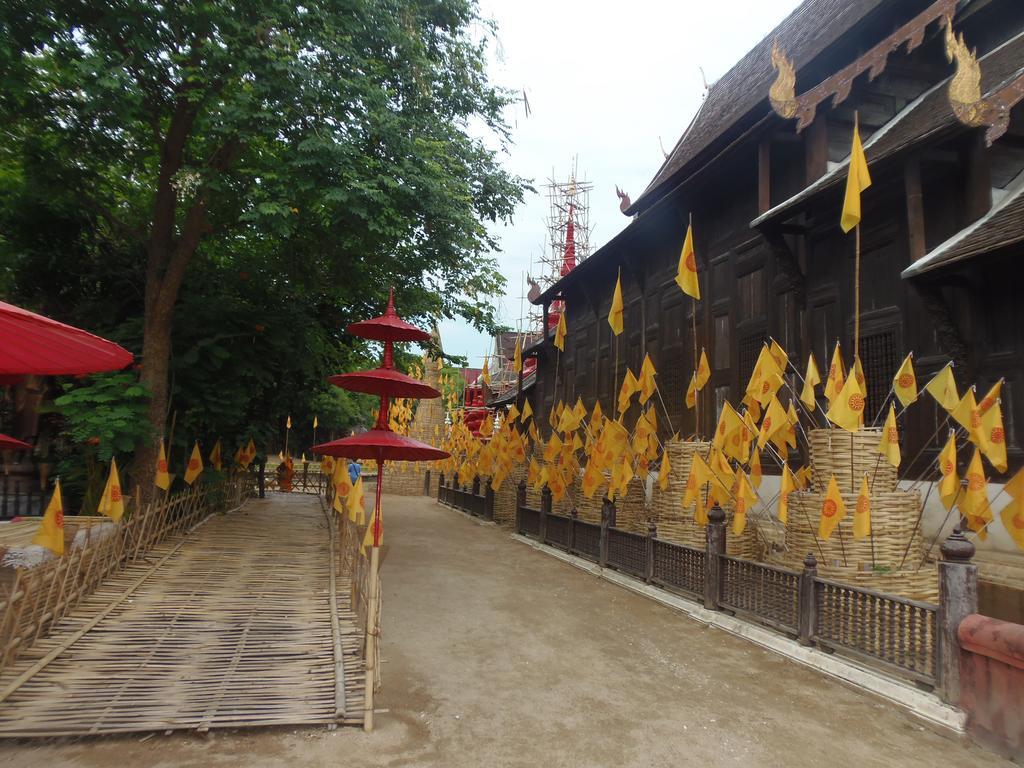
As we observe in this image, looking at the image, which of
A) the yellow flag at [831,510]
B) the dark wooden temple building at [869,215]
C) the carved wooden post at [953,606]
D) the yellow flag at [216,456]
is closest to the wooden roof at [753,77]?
the dark wooden temple building at [869,215]

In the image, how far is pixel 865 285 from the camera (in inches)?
381

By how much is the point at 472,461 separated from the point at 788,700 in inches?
821

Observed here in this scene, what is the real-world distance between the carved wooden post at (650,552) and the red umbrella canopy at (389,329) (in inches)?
239

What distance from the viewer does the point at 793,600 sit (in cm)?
727

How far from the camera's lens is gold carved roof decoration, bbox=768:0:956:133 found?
841 centimetres

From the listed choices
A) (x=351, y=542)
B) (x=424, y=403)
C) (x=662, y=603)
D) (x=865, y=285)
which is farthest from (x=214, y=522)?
(x=424, y=403)

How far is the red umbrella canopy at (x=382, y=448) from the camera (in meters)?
5.58

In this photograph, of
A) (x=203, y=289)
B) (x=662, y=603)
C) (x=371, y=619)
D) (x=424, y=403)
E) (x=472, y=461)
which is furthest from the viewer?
(x=424, y=403)

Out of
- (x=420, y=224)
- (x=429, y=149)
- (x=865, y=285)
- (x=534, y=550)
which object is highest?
(x=429, y=149)

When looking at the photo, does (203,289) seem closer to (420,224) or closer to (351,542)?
(420,224)

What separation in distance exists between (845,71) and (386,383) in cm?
844

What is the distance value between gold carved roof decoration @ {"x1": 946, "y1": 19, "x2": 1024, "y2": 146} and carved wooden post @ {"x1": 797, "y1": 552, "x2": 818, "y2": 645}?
5.01 metres

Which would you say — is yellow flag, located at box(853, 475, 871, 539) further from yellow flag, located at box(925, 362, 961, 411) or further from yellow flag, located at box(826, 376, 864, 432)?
yellow flag, located at box(925, 362, 961, 411)

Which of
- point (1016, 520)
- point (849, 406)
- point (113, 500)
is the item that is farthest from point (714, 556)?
point (113, 500)
